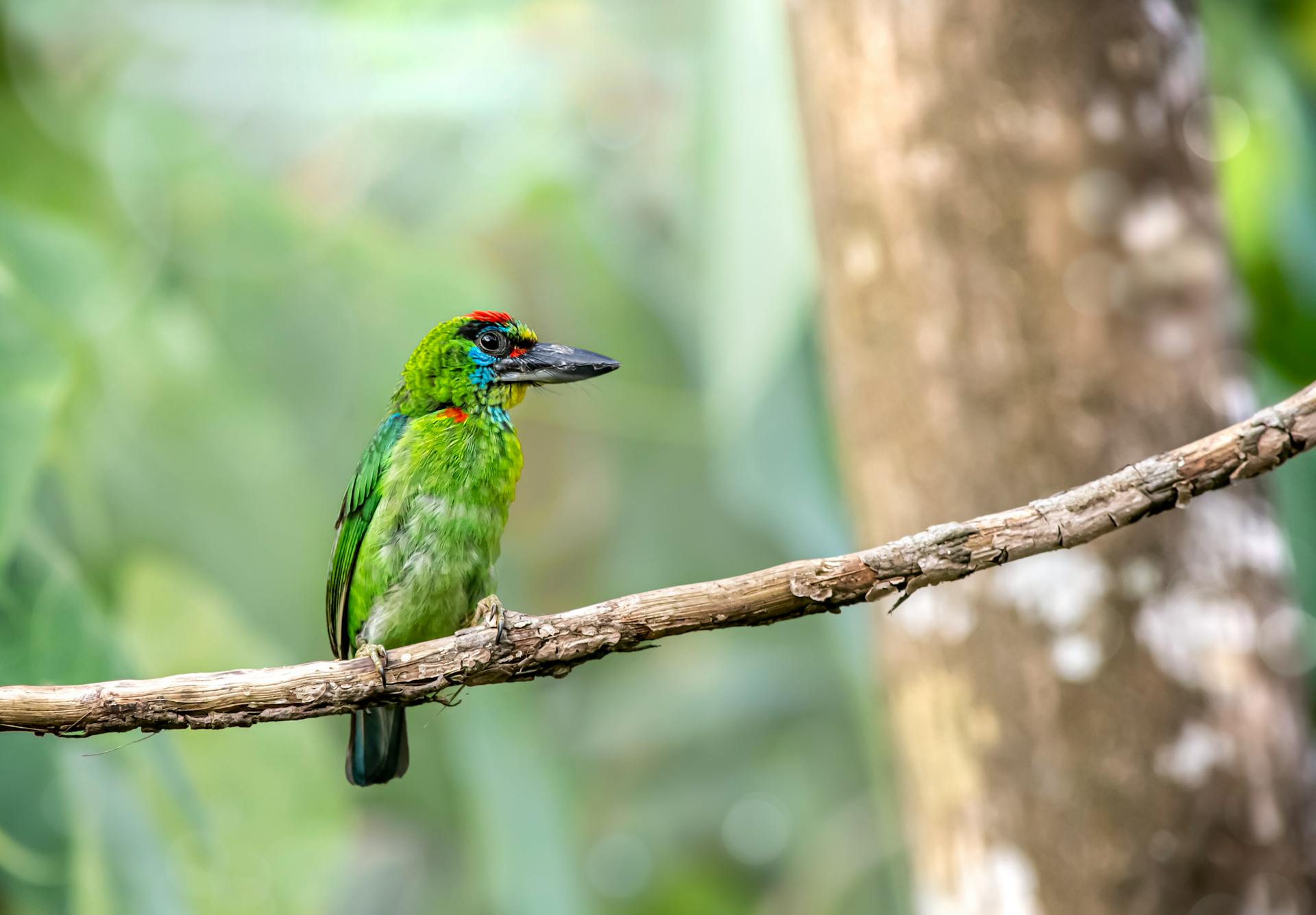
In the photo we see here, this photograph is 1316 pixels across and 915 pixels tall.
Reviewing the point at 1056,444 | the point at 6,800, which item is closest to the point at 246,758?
the point at 6,800

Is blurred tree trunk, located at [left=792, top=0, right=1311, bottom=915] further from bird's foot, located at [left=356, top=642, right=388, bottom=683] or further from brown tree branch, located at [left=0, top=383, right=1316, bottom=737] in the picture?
bird's foot, located at [left=356, top=642, right=388, bottom=683]

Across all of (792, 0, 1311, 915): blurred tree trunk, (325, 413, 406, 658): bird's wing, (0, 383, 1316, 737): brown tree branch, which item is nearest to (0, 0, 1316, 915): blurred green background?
(792, 0, 1311, 915): blurred tree trunk

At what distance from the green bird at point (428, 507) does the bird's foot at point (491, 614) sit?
0.04m

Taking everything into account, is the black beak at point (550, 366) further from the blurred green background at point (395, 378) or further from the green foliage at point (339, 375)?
the green foliage at point (339, 375)

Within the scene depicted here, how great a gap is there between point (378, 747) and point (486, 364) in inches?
14.6

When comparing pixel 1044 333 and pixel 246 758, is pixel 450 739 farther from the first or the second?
pixel 1044 333

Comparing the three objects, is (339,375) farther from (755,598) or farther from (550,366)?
(755,598)

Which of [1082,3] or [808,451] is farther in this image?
[808,451]

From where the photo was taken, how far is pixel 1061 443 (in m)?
1.69

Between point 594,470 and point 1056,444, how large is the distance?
1812 mm

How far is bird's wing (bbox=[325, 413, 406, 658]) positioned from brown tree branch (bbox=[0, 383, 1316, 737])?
0.27 meters

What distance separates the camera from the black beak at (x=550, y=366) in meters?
0.95

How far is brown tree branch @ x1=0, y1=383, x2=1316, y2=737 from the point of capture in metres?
0.85

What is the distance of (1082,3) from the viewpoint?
1707mm
